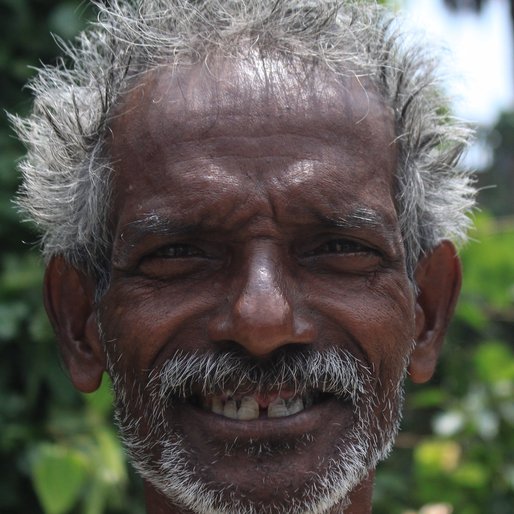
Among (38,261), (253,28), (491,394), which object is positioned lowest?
(491,394)

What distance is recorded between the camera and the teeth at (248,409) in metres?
1.89

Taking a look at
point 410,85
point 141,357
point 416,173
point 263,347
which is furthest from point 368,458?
point 410,85

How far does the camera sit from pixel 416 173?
217 cm

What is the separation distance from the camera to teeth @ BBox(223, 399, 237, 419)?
74.7 inches

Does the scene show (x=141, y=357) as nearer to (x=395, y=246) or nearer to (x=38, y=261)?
(x=395, y=246)

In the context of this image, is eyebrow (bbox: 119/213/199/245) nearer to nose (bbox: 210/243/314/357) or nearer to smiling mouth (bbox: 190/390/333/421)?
nose (bbox: 210/243/314/357)

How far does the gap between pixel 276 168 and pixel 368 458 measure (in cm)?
62

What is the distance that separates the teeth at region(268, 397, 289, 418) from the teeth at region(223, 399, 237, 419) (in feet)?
0.22

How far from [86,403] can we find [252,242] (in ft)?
5.75

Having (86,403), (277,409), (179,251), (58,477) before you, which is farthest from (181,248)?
(86,403)

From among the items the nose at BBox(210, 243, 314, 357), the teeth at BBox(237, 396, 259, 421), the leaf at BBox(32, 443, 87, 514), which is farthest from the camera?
the leaf at BBox(32, 443, 87, 514)

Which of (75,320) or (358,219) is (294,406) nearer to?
(358,219)

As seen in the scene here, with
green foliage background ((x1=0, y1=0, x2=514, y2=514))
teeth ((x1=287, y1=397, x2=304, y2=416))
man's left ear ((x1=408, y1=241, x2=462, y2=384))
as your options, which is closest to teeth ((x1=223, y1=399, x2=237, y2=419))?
teeth ((x1=287, y1=397, x2=304, y2=416))

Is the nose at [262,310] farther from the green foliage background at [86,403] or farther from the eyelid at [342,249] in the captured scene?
the green foliage background at [86,403]
